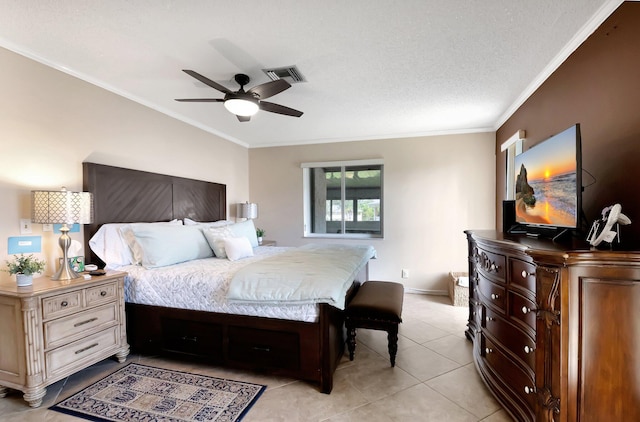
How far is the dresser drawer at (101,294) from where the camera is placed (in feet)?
7.20

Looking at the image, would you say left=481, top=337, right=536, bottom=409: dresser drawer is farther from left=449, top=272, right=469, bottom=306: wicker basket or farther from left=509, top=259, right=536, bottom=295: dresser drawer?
left=449, top=272, right=469, bottom=306: wicker basket

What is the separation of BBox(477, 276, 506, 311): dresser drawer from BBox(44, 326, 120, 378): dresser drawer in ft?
9.56

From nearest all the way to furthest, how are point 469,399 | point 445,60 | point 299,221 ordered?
point 469,399 → point 445,60 → point 299,221

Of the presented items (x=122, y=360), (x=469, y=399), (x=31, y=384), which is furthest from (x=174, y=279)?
(x=469, y=399)

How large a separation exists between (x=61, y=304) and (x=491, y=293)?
3.01m

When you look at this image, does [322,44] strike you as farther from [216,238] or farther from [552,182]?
[216,238]

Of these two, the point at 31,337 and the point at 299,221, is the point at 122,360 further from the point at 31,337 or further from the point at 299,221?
the point at 299,221

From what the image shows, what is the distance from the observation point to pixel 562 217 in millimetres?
1729

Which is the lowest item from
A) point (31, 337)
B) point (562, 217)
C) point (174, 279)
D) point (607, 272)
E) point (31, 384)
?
point (31, 384)

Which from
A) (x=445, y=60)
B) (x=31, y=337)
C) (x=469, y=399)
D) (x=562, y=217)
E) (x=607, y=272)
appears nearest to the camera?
(x=607, y=272)

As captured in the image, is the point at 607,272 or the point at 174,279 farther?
the point at 174,279

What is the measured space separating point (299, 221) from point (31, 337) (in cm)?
366

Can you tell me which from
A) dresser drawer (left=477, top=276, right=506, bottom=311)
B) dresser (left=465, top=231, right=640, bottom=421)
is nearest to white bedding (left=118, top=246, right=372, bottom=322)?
dresser drawer (left=477, top=276, right=506, bottom=311)

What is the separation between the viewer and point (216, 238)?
3.17 m
